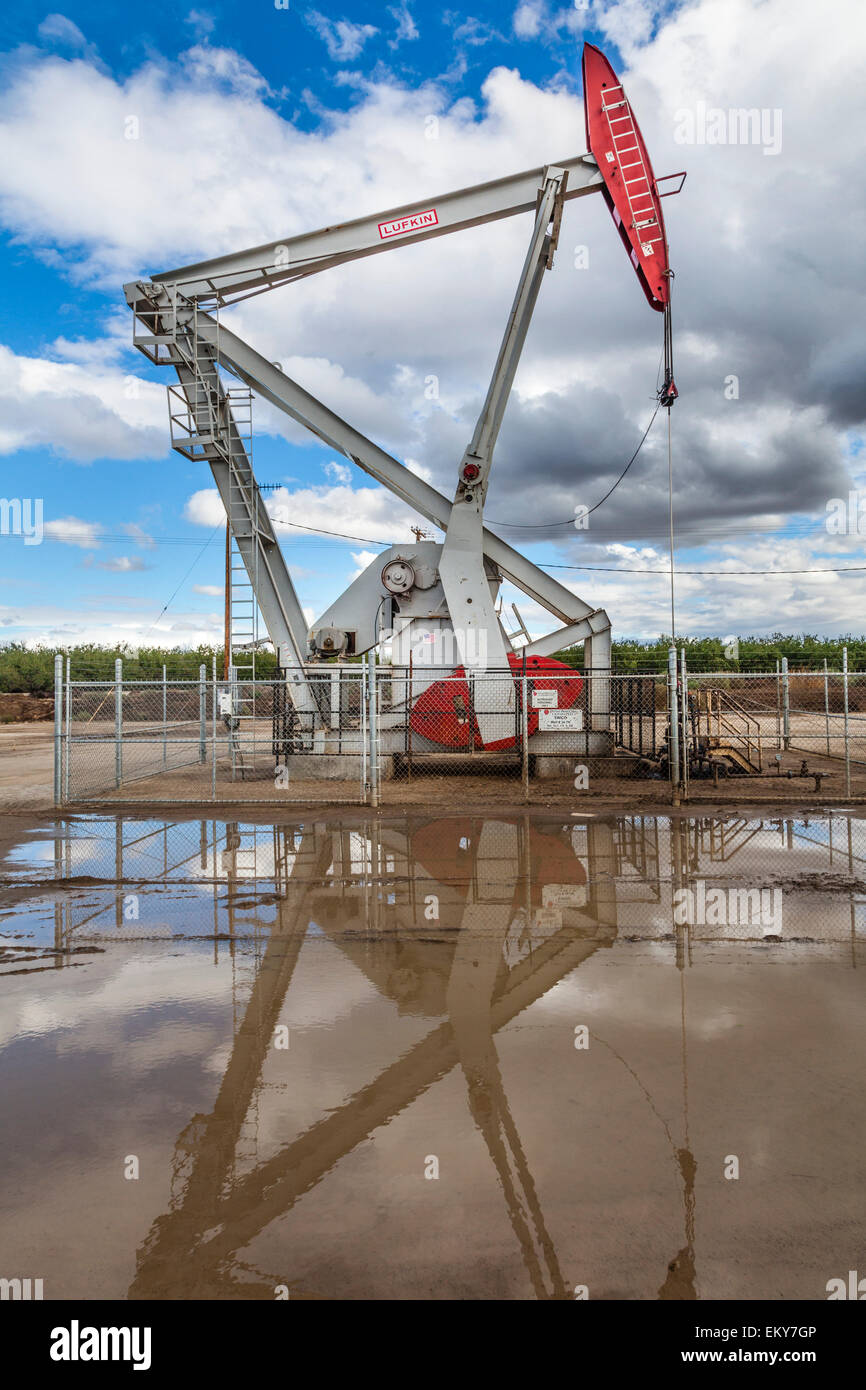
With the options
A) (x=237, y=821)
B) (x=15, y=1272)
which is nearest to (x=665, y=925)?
(x=15, y=1272)

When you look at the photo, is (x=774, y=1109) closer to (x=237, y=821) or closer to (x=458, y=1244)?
(x=458, y=1244)

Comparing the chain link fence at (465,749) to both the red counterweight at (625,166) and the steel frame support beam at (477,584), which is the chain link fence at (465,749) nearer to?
→ the steel frame support beam at (477,584)

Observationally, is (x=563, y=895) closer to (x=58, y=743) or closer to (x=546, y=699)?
(x=546, y=699)

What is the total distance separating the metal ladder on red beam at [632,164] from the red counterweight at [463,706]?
7.93 m

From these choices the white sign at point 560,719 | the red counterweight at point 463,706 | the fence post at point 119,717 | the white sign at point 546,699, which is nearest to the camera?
the fence post at point 119,717

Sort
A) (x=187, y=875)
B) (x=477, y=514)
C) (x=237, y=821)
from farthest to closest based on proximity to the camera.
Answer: (x=477, y=514), (x=237, y=821), (x=187, y=875)

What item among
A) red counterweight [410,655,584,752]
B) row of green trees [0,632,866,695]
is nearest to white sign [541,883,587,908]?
red counterweight [410,655,584,752]

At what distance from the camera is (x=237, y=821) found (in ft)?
42.2

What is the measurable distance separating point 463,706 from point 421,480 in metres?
4.80

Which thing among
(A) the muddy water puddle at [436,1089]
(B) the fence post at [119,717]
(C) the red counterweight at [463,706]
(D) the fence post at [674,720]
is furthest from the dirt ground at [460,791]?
(A) the muddy water puddle at [436,1089]

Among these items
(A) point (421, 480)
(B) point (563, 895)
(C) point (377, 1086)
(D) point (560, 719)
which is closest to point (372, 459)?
(A) point (421, 480)

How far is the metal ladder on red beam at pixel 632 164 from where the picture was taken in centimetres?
1519

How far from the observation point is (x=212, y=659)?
4572 centimetres

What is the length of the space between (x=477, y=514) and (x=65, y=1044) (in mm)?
13688
